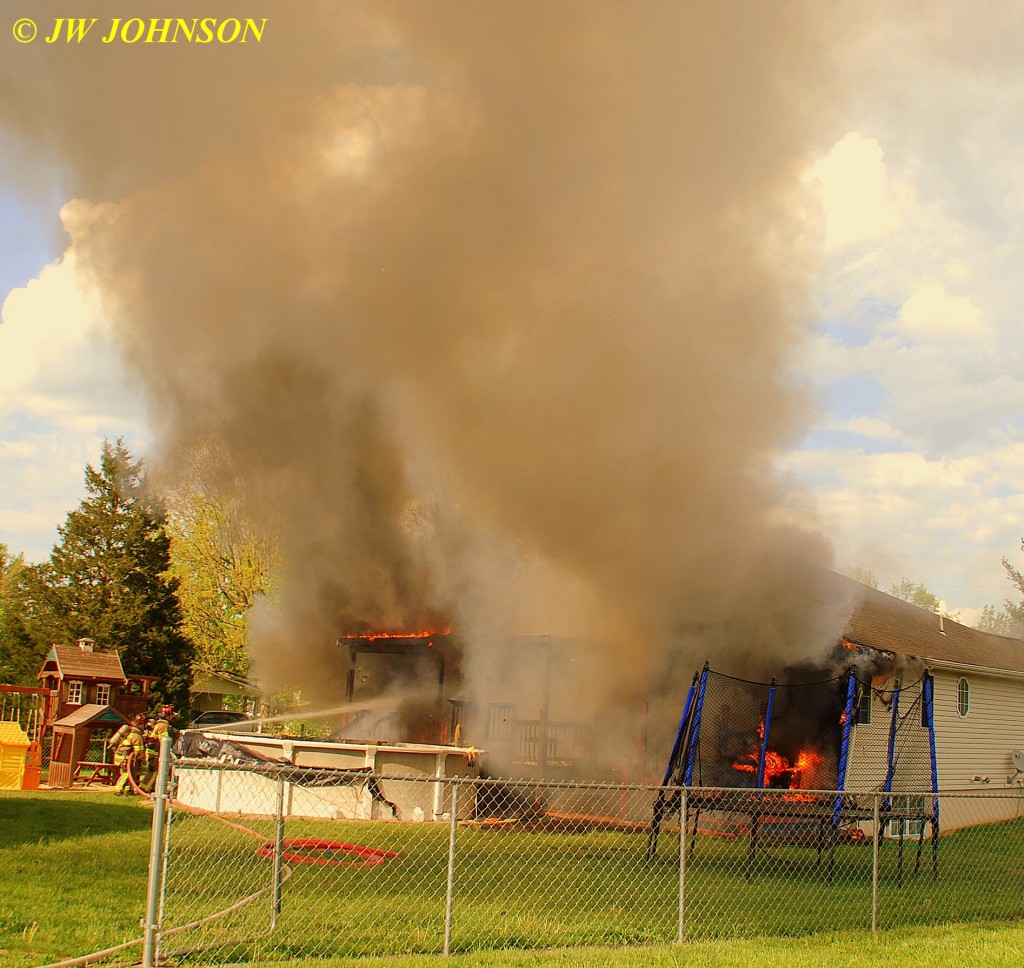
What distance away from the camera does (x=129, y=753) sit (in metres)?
15.6

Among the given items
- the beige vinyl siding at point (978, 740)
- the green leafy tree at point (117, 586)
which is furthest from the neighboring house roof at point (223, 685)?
the beige vinyl siding at point (978, 740)

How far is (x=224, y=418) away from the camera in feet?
55.6

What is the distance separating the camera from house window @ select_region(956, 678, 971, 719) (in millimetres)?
18016

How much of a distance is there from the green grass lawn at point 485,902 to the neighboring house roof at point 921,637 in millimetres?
4465

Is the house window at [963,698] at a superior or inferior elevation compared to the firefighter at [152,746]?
superior

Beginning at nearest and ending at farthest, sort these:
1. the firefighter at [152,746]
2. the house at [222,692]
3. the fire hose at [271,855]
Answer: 1. the fire hose at [271,855]
2. the firefighter at [152,746]
3. the house at [222,692]

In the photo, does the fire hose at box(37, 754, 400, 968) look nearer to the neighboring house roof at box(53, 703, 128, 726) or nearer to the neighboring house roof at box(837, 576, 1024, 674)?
the neighboring house roof at box(53, 703, 128, 726)

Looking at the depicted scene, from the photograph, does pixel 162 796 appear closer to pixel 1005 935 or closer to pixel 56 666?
pixel 1005 935

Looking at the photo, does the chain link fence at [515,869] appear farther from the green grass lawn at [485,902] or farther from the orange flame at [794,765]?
the orange flame at [794,765]

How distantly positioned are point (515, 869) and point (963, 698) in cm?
1202

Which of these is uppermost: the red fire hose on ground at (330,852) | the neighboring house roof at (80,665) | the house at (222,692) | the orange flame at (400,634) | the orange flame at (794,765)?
the orange flame at (400,634)

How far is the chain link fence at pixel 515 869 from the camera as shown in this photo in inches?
248

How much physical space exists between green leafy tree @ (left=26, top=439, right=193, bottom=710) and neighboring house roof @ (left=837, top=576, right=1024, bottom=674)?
17.5 m

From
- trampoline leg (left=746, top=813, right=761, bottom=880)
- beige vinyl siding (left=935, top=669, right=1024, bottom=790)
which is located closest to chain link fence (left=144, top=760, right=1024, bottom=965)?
trampoline leg (left=746, top=813, right=761, bottom=880)
